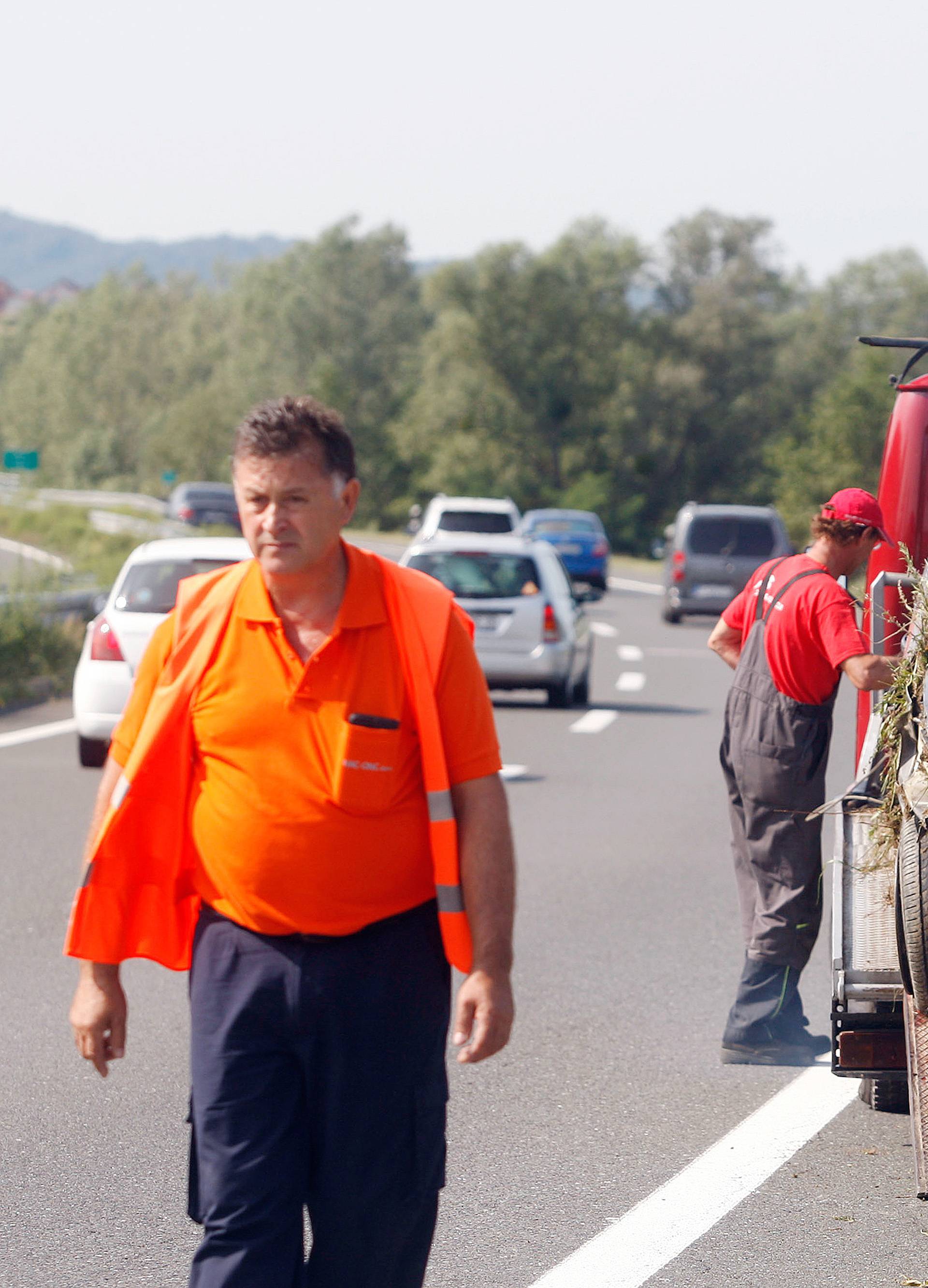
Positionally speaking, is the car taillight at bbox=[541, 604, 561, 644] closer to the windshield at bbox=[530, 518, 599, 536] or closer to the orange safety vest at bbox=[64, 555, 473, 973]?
the orange safety vest at bbox=[64, 555, 473, 973]

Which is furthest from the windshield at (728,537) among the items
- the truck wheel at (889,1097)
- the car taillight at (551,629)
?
the truck wheel at (889,1097)

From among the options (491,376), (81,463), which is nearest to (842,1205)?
(491,376)

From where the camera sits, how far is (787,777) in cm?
636

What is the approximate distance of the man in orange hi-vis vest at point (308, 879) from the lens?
10.7 ft

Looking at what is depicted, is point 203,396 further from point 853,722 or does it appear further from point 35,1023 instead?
point 35,1023

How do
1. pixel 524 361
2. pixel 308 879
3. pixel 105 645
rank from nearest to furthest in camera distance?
1. pixel 308 879
2. pixel 105 645
3. pixel 524 361

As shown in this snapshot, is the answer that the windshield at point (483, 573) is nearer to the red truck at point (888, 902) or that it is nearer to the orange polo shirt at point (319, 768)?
the red truck at point (888, 902)

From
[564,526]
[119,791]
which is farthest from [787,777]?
[564,526]

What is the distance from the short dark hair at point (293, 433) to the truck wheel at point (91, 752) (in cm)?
1038

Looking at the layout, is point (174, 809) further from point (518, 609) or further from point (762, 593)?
point (518, 609)

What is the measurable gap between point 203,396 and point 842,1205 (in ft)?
359

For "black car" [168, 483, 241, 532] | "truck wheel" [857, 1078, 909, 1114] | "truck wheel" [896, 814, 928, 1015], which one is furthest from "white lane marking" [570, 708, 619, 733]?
"black car" [168, 483, 241, 532]

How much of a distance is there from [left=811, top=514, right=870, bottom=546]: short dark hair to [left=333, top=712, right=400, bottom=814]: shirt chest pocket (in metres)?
3.31

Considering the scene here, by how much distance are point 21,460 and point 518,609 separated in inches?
670
